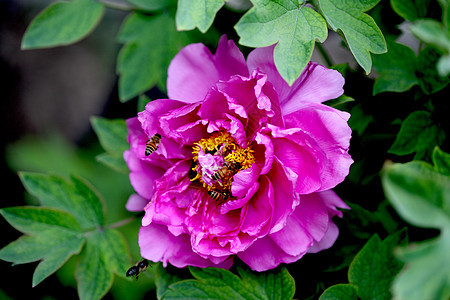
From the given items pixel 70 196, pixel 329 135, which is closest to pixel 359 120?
pixel 329 135

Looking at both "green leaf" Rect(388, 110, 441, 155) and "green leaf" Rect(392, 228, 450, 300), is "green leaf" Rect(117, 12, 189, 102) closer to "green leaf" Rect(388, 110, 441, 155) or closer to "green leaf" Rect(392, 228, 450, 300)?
"green leaf" Rect(388, 110, 441, 155)

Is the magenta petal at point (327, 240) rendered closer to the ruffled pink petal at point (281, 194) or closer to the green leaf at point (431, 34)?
the ruffled pink petal at point (281, 194)

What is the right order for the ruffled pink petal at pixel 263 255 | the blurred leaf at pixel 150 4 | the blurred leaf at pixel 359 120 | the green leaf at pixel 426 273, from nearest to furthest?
the green leaf at pixel 426 273 < the ruffled pink petal at pixel 263 255 < the blurred leaf at pixel 359 120 < the blurred leaf at pixel 150 4

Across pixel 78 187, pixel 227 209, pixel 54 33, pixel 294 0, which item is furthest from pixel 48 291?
pixel 294 0

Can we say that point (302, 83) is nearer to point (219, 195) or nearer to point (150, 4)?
point (219, 195)

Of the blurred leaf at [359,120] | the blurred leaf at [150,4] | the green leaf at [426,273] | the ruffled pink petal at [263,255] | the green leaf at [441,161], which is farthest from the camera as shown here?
the blurred leaf at [150,4]

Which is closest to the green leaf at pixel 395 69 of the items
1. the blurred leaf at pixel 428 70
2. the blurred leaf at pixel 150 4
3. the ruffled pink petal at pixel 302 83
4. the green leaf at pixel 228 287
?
the blurred leaf at pixel 428 70

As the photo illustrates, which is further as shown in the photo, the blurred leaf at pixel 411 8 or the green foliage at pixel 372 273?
Result: the blurred leaf at pixel 411 8
